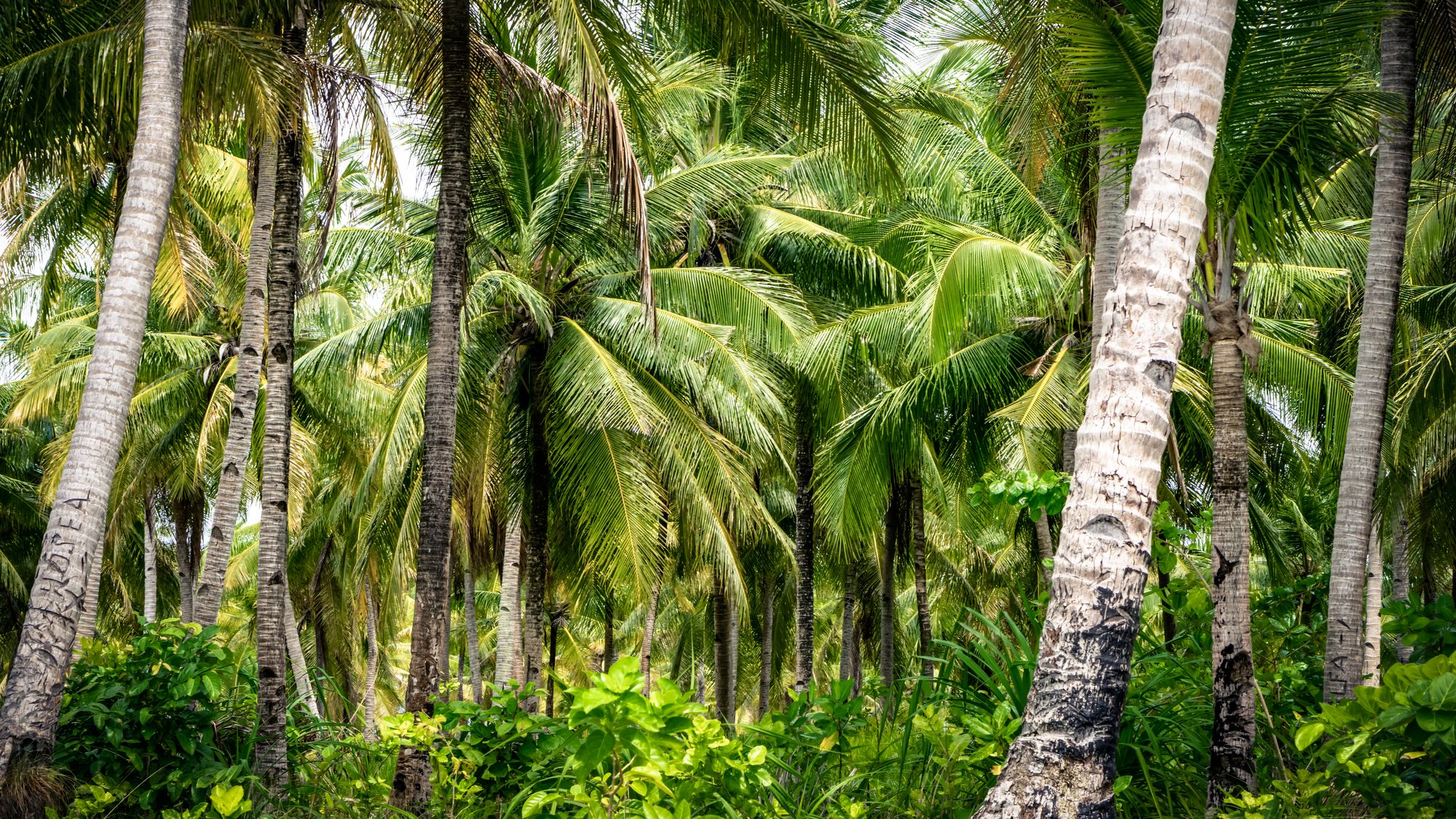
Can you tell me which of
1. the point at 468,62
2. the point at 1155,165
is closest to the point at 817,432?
the point at 468,62

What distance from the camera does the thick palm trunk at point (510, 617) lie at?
12.4 m

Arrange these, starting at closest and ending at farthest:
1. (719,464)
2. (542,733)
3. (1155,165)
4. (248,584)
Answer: (1155,165) → (542,733) → (719,464) → (248,584)

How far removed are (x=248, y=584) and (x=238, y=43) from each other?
24.3 m

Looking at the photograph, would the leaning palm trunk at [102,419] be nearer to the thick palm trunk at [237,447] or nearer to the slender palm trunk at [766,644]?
the thick palm trunk at [237,447]

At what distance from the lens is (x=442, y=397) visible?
595 centimetres

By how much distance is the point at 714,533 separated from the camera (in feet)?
39.6

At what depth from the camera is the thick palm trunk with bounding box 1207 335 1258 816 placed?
4.29 m

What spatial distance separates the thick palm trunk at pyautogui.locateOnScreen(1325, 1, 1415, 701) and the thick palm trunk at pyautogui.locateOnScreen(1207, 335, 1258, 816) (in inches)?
24.4

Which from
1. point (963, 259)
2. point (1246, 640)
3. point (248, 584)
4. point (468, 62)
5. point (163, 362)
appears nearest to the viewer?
point (1246, 640)

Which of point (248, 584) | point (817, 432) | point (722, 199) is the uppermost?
point (722, 199)

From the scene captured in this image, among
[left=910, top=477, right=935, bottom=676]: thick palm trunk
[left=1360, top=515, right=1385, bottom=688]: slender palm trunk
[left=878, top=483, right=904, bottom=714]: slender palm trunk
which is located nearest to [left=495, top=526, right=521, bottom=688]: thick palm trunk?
[left=910, top=477, right=935, bottom=676]: thick palm trunk

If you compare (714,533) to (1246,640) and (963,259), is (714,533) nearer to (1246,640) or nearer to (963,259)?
(963,259)

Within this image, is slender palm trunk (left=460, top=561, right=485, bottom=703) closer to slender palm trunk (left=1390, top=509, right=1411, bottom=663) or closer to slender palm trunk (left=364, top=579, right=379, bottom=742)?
slender palm trunk (left=364, top=579, right=379, bottom=742)

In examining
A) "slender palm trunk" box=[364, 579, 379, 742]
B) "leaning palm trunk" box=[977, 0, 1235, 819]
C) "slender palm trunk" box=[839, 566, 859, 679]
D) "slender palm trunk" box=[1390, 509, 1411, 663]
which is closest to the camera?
"leaning palm trunk" box=[977, 0, 1235, 819]
